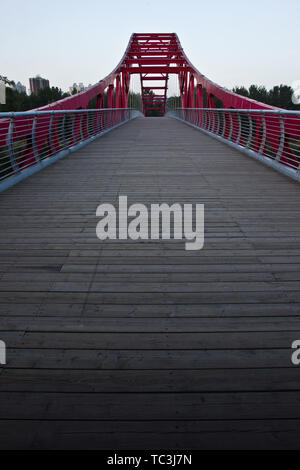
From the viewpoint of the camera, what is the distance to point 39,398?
1618 millimetres

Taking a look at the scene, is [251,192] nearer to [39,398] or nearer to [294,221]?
[294,221]

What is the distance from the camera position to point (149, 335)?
2039 mm

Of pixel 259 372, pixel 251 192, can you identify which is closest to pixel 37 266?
pixel 259 372

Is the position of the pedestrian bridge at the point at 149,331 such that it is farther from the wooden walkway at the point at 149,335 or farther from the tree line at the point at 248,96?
the tree line at the point at 248,96

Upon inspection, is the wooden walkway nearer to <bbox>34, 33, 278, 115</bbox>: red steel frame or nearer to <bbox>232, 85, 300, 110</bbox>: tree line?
<bbox>34, 33, 278, 115</bbox>: red steel frame

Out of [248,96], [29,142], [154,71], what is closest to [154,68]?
[154,71]

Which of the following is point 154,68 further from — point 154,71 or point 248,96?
point 248,96

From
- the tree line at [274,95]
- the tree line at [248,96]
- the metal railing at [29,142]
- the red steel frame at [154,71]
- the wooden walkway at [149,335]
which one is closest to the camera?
the wooden walkway at [149,335]

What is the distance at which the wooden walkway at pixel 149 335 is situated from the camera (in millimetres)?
1492

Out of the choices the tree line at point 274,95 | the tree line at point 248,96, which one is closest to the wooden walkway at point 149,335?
the tree line at point 248,96

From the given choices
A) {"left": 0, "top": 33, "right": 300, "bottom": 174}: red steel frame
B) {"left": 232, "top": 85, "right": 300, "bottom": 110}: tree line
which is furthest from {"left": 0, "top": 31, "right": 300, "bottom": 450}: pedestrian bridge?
{"left": 232, "top": 85, "right": 300, "bottom": 110}: tree line

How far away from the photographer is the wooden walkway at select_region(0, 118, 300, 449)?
149 centimetres

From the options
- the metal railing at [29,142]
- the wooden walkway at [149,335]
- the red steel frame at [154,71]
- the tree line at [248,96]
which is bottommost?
the wooden walkway at [149,335]

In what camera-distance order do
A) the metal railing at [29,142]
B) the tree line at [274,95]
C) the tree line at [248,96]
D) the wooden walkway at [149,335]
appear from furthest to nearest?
the tree line at [274,95] → the tree line at [248,96] → the metal railing at [29,142] → the wooden walkway at [149,335]
